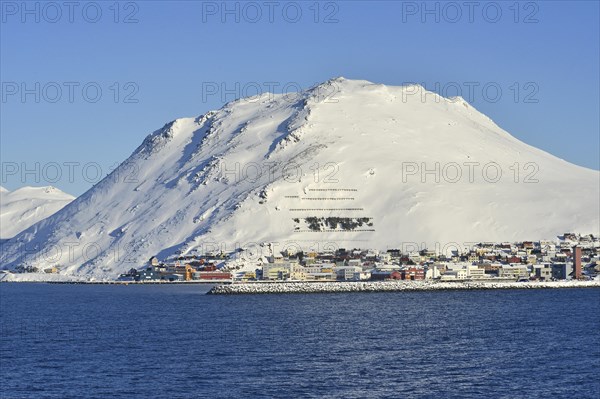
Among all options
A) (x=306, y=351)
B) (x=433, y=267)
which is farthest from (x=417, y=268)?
(x=306, y=351)

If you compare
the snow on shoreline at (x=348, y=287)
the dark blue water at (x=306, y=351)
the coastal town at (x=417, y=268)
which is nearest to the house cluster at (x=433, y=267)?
the coastal town at (x=417, y=268)

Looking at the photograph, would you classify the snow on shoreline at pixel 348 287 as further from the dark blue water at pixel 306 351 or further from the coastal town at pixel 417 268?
the dark blue water at pixel 306 351

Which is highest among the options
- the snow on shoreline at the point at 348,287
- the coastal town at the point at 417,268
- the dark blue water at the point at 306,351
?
the coastal town at the point at 417,268

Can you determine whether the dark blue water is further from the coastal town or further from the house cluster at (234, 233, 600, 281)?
the coastal town

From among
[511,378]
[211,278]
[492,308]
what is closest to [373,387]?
[511,378]

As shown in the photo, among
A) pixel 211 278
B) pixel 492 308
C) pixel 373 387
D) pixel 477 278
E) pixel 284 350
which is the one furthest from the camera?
pixel 211 278

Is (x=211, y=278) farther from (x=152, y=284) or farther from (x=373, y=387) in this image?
(x=373, y=387)

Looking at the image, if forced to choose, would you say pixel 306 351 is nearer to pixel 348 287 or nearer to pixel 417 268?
pixel 348 287
